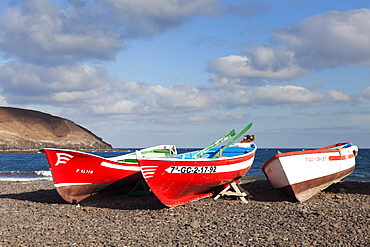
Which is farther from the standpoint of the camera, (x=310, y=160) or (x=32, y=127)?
(x=32, y=127)

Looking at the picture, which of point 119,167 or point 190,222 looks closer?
point 190,222

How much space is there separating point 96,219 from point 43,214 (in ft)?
7.19

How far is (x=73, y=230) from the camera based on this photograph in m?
9.83

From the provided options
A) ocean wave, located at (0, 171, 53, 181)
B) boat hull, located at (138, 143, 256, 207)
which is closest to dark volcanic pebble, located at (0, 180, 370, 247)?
boat hull, located at (138, 143, 256, 207)

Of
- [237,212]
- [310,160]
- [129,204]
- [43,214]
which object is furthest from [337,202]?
[43,214]

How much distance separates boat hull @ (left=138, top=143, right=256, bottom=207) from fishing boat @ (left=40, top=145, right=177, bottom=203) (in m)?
2.64

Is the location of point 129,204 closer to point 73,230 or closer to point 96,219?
point 96,219

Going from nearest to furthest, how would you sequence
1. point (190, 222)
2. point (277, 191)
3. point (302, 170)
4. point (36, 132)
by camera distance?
point (190, 222), point (302, 170), point (277, 191), point (36, 132)

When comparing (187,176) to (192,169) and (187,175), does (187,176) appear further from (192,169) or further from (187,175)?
(192,169)

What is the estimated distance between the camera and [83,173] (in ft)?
45.8

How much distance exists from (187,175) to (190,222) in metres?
2.49

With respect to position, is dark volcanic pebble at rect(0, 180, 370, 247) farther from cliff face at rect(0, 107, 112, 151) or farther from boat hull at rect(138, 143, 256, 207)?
cliff face at rect(0, 107, 112, 151)

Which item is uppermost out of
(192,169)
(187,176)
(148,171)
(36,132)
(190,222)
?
(36,132)

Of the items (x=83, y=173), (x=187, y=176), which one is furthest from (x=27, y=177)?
(x=187, y=176)
